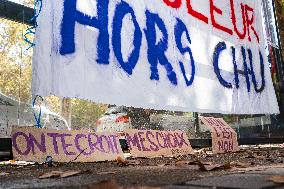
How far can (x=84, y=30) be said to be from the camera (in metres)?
2.88

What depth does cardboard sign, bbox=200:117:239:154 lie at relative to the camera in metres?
4.01

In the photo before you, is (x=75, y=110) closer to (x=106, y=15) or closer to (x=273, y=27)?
(x=273, y=27)

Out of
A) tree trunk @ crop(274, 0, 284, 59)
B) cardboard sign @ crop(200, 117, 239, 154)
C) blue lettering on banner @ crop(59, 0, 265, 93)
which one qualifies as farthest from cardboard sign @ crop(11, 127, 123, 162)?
tree trunk @ crop(274, 0, 284, 59)

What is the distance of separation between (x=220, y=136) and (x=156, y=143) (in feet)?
3.32

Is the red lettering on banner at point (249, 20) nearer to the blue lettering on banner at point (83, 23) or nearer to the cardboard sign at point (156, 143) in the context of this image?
the cardboard sign at point (156, 143)

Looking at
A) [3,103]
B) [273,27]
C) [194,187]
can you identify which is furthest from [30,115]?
[273,27]

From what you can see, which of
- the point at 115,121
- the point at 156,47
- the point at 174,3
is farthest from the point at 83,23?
the point at 115,121

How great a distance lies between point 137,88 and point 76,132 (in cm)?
81

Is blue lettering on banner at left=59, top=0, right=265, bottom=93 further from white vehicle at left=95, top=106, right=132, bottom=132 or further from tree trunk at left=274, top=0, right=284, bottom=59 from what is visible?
white vehicle at left=95, top=106, right=132, bottom=132

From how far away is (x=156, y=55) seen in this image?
3.57 metres

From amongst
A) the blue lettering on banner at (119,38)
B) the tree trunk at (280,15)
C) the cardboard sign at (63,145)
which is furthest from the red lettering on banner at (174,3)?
the tree trunk at (280,15)

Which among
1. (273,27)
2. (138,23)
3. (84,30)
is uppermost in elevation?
(273,27)

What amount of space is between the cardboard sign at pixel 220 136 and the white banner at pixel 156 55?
0.15 meters

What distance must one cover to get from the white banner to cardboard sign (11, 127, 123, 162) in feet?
0.92
